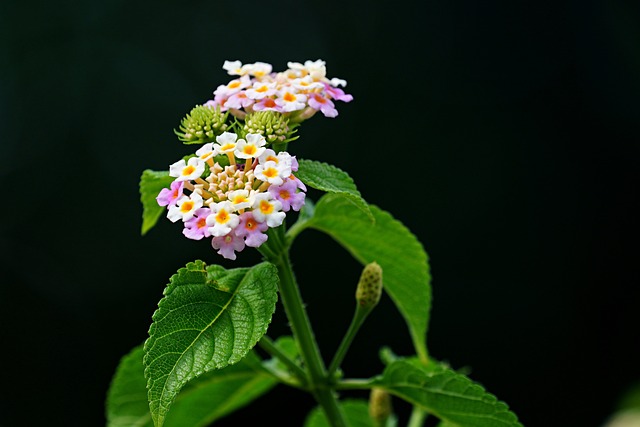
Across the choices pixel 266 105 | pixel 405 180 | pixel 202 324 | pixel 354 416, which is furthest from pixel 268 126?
pixel 405 180

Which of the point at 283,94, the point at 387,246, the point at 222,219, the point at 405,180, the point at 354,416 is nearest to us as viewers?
the point at 222,219

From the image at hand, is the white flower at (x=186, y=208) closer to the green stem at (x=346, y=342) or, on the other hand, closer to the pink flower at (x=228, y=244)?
the pink flower at (x=228, y=244)

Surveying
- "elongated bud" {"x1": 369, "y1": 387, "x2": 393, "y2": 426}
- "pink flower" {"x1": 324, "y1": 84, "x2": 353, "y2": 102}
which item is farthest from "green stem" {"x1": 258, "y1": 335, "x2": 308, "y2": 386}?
"pink flower" {"x1": 324, "y1": 84, "x2": 353, "y2": 102}

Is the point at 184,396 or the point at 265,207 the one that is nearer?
the point at 265,207

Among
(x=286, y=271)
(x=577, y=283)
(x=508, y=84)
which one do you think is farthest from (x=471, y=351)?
(x=286, y=271)

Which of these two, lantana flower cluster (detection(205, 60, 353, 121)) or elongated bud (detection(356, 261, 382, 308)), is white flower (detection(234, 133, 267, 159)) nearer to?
lantana flower cluster (detection(205, 60, 353, 121))

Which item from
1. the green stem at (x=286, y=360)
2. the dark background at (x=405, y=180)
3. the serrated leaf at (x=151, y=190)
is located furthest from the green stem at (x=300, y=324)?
the dark background at (x=405, y=180)

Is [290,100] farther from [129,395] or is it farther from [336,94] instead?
[129,395]
